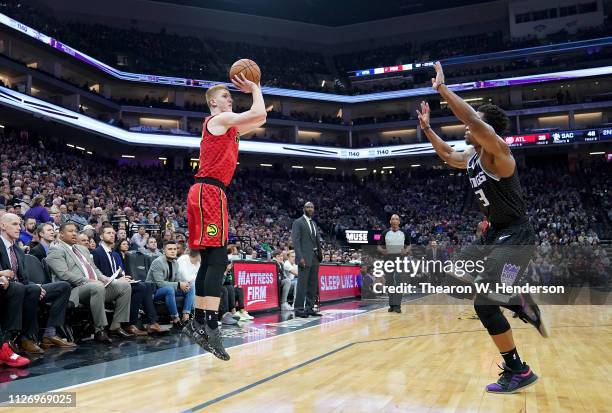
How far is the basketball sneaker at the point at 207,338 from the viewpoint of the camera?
12.9ft

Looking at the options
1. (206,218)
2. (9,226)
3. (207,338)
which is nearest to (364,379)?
(207,338)

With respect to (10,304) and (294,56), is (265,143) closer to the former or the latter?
(294,56)

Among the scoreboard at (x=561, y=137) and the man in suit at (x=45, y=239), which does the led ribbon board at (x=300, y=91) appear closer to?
the scoreboard at (x=561, y=137)

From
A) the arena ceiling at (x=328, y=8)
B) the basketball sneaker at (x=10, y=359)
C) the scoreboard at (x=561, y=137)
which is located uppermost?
the arena ceiling at (x=328, y=8)

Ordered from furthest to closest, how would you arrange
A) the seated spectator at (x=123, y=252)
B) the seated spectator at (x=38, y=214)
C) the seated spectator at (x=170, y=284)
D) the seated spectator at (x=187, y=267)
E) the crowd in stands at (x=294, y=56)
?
the crowd in stands at (x=294, y=56) < the seated spectator at (x=38, y=214) < the seated spectator at (x=187, y=267) < the seated spectator at (x=123, y=252) < the seated spectator at (x=170, y=284)

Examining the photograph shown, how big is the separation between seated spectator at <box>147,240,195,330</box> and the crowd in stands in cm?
2685

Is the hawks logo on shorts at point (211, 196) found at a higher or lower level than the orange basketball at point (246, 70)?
lower

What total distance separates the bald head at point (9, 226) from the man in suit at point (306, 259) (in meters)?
4.84

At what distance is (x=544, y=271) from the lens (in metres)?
16.5

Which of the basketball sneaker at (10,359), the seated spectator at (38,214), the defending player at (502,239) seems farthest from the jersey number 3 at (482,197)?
the seated spectator at (38,214)

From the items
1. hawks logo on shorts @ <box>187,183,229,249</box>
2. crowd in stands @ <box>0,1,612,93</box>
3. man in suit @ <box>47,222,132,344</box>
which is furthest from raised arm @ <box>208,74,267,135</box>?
crowd in stands @ <box>0,1,612,93</box>

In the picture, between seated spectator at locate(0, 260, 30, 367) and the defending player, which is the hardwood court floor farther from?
seated spectator at locate(0, 260, 30, 367)

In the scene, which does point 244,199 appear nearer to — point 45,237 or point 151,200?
point 151,200

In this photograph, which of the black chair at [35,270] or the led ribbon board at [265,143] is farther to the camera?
the led ribbon board at [265,143]
